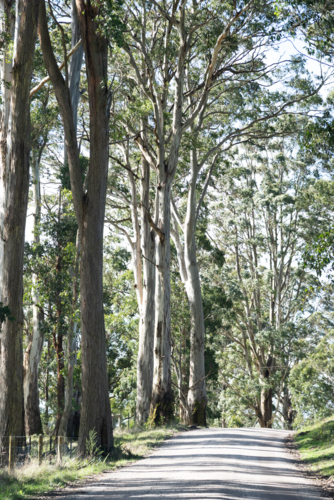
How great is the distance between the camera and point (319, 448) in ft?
33.6

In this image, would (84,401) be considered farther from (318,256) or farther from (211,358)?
(211,358)

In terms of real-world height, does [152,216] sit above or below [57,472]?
above

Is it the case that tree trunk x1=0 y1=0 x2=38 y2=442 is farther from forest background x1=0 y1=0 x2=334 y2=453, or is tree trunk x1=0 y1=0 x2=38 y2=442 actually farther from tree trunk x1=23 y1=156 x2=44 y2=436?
tree trunk x1=23 y1=156 x2=44 y2=436

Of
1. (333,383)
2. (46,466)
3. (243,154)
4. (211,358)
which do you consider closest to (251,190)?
(243,154)

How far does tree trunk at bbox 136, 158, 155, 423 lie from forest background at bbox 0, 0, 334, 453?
0.05 m

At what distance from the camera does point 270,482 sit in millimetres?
7031

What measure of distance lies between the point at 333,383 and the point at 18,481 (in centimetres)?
2836

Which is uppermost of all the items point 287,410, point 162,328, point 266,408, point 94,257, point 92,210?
point 92,210

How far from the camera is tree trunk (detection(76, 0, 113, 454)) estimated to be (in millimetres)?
9695

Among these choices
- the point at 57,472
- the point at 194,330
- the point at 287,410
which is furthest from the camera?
the point at 287,410

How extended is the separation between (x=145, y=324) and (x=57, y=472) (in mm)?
10039

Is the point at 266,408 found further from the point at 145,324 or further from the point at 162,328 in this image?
the point at 162,328

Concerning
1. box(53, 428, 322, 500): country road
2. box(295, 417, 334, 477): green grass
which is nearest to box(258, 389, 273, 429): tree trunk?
box(295, 417, 334, 477): green grass

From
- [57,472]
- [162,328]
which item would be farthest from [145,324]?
[57,472]
